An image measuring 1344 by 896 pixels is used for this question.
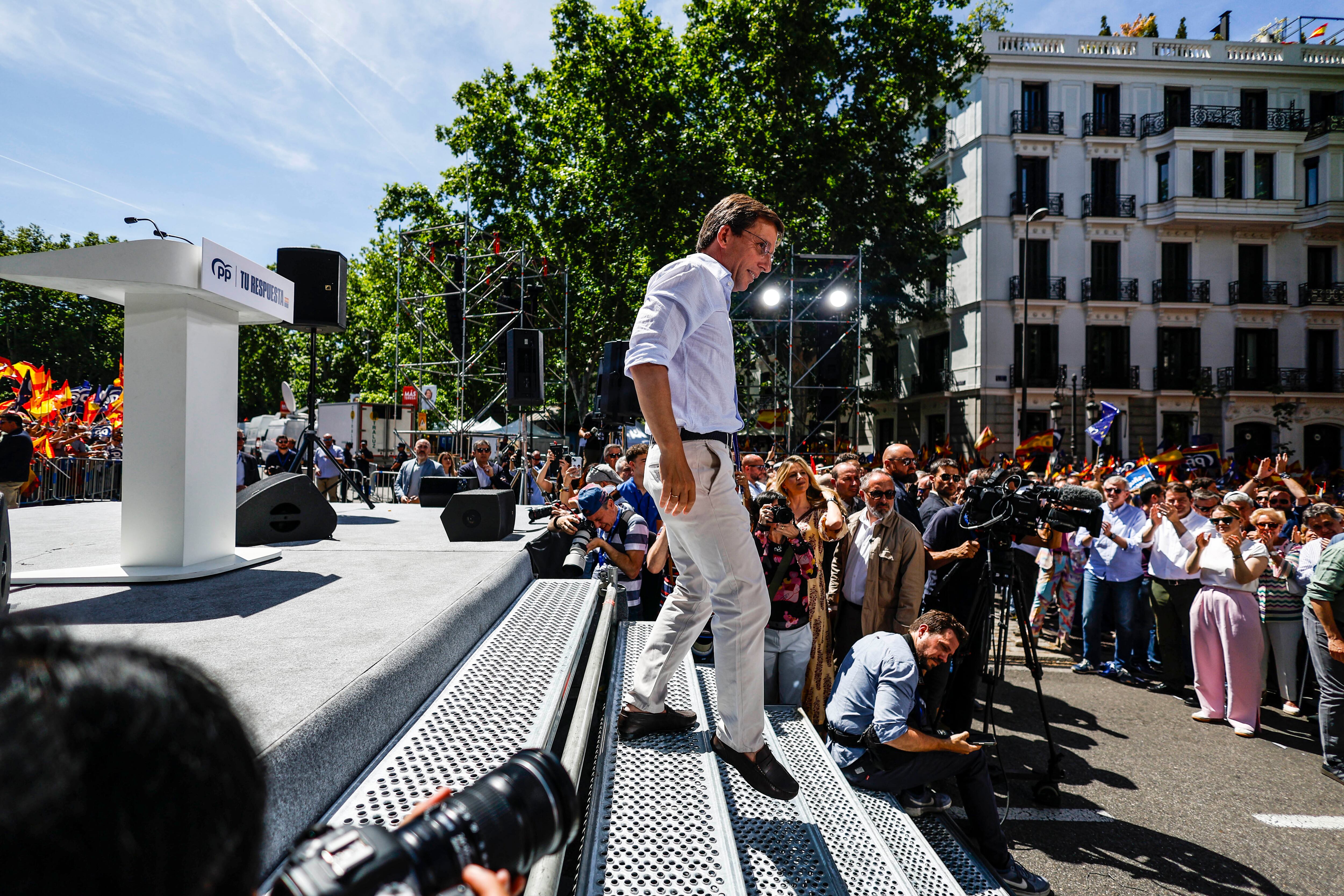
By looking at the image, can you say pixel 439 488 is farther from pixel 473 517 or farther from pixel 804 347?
pixel 804 347

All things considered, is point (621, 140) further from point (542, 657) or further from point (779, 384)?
point (542, 657)

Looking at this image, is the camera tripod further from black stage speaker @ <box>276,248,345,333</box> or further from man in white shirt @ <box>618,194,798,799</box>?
black stage speaker @ <box>276,248,345,333</box>

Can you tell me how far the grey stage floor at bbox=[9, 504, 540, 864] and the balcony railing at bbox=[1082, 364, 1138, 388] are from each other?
3334 centimetres

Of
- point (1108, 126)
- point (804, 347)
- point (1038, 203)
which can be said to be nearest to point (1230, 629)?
point (804, 347)

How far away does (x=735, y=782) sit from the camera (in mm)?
2639

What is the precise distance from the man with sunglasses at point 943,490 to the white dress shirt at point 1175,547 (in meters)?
2.12

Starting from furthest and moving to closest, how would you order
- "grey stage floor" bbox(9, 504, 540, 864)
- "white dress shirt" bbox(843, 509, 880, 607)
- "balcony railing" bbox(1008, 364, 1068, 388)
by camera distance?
"balcony railing" bbox(1008, 364, 1068, 388), "white dress shirt" bbox(843, 509, 880, 607), "grey stage floor" bbox(9, 504, 540, 864)

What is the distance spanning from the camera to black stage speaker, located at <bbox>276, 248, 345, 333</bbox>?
8.05m

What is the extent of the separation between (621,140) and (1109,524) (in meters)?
18.2

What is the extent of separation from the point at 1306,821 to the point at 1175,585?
10.2ft

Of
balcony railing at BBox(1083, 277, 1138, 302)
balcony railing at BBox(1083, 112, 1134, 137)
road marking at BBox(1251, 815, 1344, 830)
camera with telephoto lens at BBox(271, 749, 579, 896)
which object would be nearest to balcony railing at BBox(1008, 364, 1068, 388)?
balcony railing at BBox(1083, 277, 1138, 302)

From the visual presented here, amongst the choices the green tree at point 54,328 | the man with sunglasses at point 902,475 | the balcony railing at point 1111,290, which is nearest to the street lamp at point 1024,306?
the balcony railing at point 1111,290

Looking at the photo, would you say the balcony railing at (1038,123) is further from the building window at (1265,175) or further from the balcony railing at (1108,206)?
the building window at (1265,175)

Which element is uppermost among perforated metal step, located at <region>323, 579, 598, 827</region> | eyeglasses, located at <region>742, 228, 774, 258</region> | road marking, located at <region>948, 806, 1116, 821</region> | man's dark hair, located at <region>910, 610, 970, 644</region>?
eyeglasses, located at <region>742, 228, 774, 258</region>
